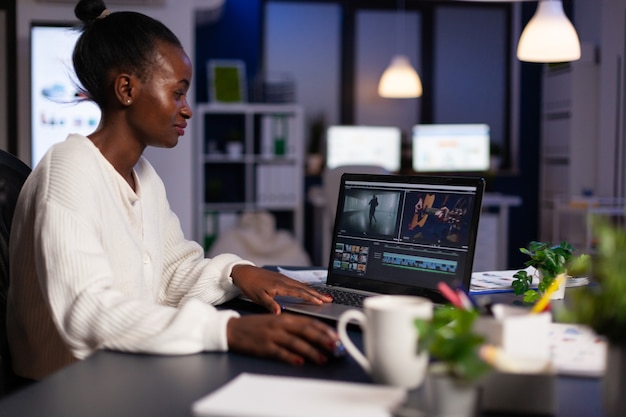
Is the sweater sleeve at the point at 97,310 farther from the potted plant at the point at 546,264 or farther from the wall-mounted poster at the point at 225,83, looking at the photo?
the wall-mounted poster at the point at 225,83

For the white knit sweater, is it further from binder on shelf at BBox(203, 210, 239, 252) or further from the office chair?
binder on shelf at BBox(203, 210, 239, 252)

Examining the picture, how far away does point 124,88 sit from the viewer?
1.63 m

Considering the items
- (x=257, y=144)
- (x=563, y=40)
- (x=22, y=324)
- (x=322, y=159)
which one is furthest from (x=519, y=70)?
(x=22, y=324)

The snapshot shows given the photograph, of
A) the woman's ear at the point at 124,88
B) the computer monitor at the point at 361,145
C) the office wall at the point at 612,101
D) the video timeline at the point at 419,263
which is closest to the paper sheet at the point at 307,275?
the video timeline at the point at 419,263

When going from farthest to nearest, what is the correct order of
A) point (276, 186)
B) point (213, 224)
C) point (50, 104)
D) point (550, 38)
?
point (276, 186)
point (213, 224)
point (50, 104)
point (550, 38)

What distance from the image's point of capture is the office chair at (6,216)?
5.22 feet

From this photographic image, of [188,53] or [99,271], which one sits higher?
[188,53]

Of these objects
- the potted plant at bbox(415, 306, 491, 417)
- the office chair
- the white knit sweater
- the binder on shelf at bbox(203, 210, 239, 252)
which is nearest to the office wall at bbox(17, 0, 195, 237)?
the binder on shelf at bbox(203, 210, 239, 252)

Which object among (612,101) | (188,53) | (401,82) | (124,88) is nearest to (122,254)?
(124,88)

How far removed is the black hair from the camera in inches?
64.2

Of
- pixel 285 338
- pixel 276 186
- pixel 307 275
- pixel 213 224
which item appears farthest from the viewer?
pixel 276 186

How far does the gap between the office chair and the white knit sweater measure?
0.02m

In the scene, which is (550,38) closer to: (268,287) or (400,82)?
(268,287)

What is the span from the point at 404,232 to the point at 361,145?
5.16 metres
